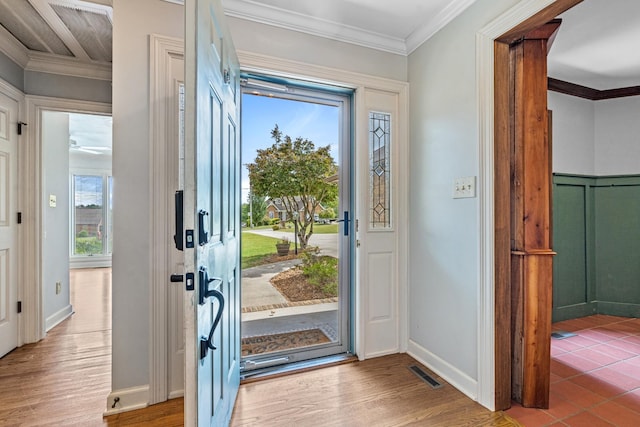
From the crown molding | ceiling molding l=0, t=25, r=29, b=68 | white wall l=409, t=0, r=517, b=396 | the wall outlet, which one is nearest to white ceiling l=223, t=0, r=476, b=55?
white wall l=409, t=0, r=517, b=396

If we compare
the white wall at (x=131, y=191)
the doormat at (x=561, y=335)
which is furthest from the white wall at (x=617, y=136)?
the white wall at (x=131, y=191)

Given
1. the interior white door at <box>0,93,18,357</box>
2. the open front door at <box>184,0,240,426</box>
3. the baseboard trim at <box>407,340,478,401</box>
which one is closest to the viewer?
the open front door at <box>184,0,240,426</box>

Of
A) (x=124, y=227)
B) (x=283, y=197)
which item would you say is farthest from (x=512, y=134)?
(x=124, y=227)

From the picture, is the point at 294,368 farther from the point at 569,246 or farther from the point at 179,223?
the point at 569,246

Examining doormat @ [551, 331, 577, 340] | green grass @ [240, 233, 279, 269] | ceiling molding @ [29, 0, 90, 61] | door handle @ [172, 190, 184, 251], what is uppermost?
ceiling molding @ [29, 0, 90, 61]

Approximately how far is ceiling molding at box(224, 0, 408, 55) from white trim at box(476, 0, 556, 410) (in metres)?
0.76

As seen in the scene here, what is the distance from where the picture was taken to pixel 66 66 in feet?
8.45

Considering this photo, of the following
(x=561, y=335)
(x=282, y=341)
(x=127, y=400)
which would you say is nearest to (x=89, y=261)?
(x=127, y=400)

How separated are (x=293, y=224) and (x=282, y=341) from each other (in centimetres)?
94

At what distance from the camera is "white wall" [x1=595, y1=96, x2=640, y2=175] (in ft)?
10.2

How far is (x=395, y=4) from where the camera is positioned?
195cm

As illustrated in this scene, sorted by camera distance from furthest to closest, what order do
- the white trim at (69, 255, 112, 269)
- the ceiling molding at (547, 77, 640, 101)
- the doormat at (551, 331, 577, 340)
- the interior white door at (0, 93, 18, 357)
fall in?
the white trim at (69, 255, 112, 269)
the ceiling molding at (547, 77, 640, 101)
the doormat at (551, 331, 577, 340)
the interior white door at (0, 93, 18, 357)

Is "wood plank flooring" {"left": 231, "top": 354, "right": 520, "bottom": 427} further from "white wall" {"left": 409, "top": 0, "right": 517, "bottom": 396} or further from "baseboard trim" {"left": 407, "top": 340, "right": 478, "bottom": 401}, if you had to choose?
"white wall" {"left": 409, "top": 0, "right": 517, "bottom": 396}

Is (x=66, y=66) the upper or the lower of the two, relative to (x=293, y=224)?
upper
